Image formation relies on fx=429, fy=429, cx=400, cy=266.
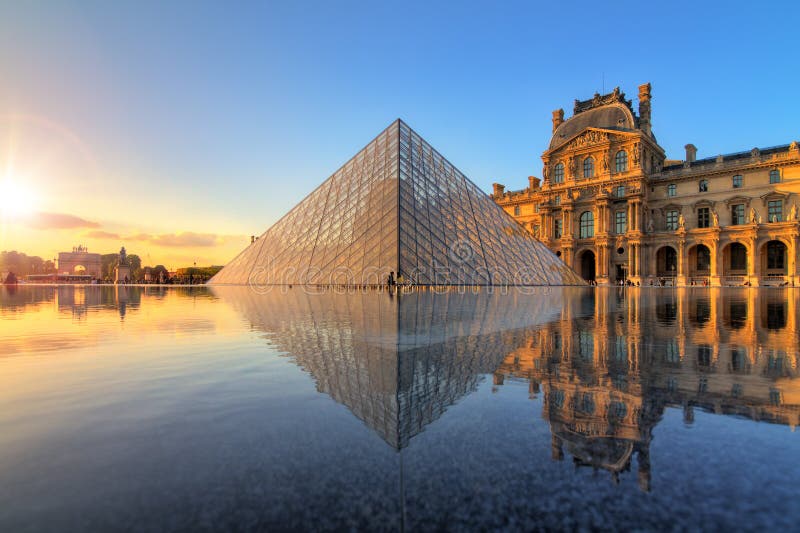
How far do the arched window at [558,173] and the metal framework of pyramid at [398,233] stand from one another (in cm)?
2433

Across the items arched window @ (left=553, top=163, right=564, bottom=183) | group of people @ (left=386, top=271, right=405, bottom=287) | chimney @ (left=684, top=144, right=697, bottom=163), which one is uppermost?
chimney @ (left=684, top=144, right=697, bottom=163)

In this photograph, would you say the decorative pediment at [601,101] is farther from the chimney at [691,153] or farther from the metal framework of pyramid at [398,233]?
the metal framework of pyramid at [398,233]

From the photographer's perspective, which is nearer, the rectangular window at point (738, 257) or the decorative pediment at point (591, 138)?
the rectangular window at point (738, 257)

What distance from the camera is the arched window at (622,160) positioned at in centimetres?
4947

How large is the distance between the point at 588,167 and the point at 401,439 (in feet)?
187

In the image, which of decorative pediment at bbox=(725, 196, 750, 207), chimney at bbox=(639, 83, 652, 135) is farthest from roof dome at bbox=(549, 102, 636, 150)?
decorative pediment at bbox=(725, 196, 750, 207)

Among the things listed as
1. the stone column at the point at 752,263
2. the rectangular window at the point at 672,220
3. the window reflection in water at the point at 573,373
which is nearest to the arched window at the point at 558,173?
the rectangular window at the point at 672,220

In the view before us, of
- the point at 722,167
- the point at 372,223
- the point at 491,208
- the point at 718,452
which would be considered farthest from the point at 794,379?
the point at 722,167

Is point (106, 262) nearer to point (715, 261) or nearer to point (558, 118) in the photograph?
point (558, 118)

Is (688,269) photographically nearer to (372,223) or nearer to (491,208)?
(491,208)

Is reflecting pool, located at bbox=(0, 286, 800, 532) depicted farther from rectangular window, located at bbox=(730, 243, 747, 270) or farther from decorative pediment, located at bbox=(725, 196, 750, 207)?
rectangular window, located at bbox=(730, 243, 747, 270)

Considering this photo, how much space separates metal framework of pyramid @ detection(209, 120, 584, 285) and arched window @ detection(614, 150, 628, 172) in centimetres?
2263

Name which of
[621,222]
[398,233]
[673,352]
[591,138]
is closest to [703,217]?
[621,222]

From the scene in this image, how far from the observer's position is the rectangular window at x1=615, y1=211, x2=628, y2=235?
4967cm
